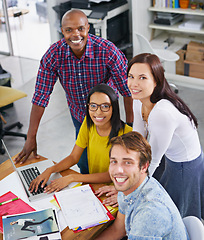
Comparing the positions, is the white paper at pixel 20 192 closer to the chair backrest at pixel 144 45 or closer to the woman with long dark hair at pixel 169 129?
the woman with long dark hair at pixel 169 129

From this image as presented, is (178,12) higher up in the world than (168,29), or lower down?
higher up

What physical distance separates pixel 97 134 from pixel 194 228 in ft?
2.80

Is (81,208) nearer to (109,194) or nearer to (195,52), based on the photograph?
(109,194)

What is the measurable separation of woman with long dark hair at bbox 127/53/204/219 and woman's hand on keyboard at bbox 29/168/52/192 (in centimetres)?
59

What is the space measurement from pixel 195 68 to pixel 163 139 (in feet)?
10.9

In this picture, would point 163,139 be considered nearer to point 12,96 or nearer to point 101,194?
point 101,194

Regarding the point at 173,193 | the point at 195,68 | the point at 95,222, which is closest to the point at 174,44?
the point at 195,68

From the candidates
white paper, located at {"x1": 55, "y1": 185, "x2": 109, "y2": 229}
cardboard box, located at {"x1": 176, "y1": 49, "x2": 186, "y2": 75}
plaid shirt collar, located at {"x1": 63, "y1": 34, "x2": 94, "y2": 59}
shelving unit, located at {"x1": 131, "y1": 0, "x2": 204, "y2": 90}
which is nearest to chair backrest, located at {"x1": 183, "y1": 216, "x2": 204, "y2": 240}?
white paper, located at {"x1": 55, "y1": 185, "x2": 109, "y2": 229}

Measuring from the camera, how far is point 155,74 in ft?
6.60

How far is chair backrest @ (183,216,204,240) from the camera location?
5.43 feet

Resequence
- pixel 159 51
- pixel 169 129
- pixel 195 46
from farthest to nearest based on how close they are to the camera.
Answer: pixel 195 46 → pixel 159 51 → pixel 169 129

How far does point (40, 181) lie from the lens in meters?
2.25

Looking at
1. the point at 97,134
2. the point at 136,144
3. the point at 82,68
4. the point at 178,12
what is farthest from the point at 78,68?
the point at 178,12

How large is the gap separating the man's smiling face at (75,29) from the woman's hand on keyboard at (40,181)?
2.73 feet
